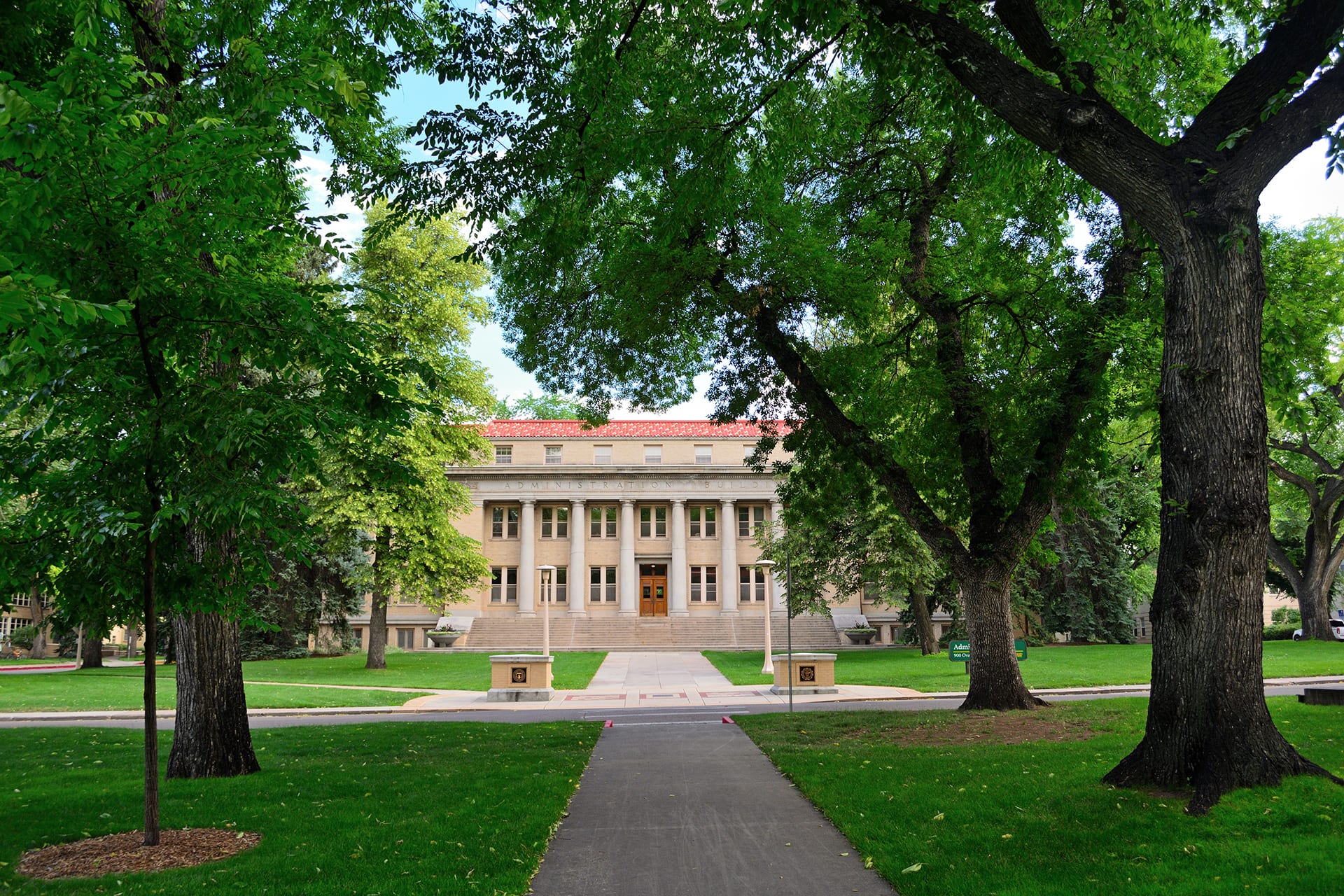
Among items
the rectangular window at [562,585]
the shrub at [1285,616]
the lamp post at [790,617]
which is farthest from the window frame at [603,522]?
the shrub at [1285,616]

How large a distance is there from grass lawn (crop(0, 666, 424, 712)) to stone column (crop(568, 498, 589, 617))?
24355 mm

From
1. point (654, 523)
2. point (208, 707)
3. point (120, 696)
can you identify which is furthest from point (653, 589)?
point (208, 707)

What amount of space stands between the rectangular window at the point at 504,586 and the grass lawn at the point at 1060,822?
144ft

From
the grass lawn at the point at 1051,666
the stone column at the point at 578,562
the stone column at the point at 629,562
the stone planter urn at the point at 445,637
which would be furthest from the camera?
the stone column at the point at 629,562

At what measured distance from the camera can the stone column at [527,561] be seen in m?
51.4

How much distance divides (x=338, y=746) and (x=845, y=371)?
32.1 ft

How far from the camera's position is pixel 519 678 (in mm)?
23031

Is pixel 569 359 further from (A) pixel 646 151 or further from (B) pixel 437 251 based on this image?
(B) pixel 437 251

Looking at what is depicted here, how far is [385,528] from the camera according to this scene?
32.2 metres

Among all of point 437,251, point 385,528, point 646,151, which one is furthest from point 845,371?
point 385,528

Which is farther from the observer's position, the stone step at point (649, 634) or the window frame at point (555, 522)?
the window frame at point (555, 522)

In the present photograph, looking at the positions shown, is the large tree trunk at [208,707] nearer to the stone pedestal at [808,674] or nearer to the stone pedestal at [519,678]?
the stone pedestal at [519,678]

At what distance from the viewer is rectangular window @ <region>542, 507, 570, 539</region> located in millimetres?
53969

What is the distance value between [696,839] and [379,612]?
2824cm
